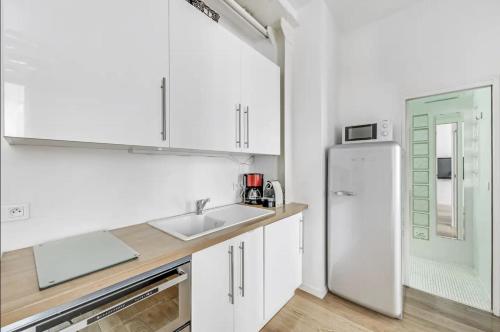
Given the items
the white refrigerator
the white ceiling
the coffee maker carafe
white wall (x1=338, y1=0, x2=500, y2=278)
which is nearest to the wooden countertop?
the coffee maker carafe

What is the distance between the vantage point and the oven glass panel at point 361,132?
200cm

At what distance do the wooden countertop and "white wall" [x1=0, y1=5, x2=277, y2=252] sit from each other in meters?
0.12

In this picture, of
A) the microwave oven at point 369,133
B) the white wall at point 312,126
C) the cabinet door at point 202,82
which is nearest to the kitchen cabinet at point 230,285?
the cabinet door at point 202,82

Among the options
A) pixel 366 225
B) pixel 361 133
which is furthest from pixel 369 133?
pixel 366 225

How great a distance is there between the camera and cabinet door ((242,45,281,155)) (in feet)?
5.65

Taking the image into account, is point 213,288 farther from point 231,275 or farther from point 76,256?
point 76,256

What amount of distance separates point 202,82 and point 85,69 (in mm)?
634

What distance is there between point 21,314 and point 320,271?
205 centimetres

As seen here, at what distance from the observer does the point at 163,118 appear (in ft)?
3.79

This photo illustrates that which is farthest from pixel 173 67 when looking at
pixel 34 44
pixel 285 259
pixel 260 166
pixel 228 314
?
pixel 285 259

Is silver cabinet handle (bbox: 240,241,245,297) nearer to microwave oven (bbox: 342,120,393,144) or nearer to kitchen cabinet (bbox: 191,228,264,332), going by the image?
kitchen cabinet (bbox: 191,228,264,332)

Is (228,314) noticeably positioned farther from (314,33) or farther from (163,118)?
(314,33)

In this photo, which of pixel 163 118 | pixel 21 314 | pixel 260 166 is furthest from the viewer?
pixel 260 166

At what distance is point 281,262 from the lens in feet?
5.64
